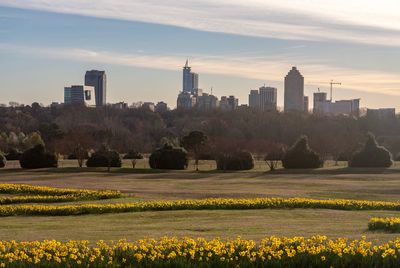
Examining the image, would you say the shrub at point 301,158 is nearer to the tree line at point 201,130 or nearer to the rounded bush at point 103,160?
the tree line at point 201,130

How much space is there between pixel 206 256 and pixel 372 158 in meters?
42.0

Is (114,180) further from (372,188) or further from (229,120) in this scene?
(229,120)

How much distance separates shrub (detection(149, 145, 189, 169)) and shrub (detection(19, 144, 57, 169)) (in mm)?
8692

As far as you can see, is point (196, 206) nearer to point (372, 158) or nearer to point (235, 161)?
point (235, 161)

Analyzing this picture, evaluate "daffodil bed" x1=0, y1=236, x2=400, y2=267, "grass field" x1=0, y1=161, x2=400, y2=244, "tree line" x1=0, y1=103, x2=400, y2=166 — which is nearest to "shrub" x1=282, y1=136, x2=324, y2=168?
"grass field" x1=0, y1=161, x2=400, y2=244

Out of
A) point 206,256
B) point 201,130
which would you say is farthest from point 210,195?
point 201,130

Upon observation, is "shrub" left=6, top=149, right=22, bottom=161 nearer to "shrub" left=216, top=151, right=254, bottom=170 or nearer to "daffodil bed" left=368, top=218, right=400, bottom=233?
"shrub" left=216, top=151, right=254, bottom=170

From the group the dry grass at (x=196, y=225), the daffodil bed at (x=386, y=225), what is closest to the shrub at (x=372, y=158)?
the dry grass at (x=196, y=225)

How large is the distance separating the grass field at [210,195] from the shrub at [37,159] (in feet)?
6.47

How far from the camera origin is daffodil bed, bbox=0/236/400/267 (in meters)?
10.9

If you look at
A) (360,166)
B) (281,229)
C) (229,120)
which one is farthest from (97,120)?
(281,229)

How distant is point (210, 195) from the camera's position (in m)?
30.5

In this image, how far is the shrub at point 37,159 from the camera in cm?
5309

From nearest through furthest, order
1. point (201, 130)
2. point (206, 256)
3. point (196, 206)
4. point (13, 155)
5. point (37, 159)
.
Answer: point (206, 256), point (196, 206), point (37, 159), point (13, 155), point (201, 130)
